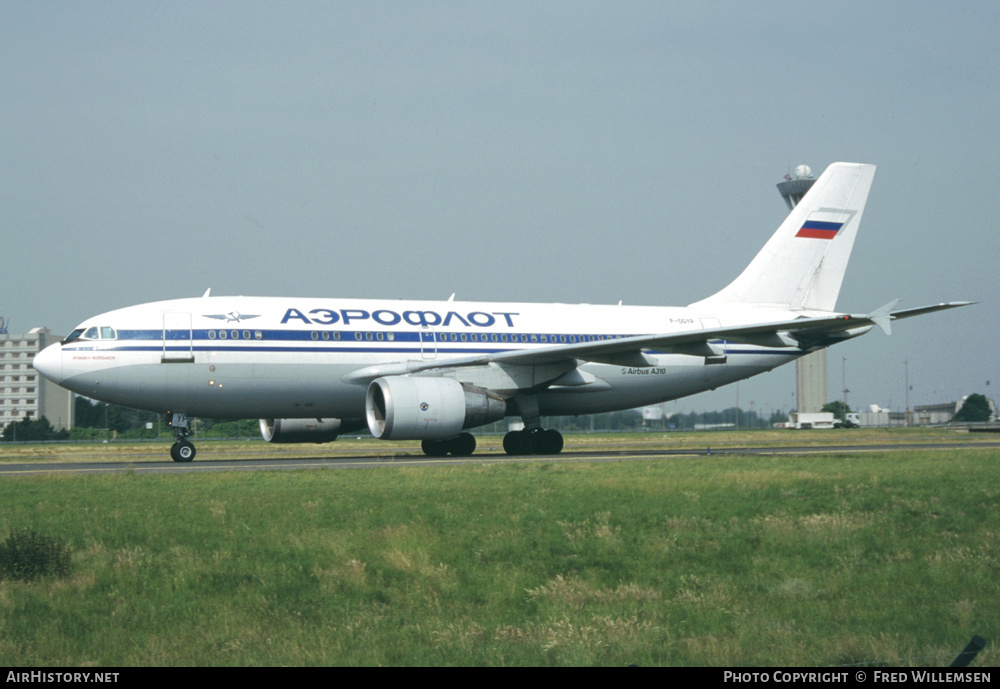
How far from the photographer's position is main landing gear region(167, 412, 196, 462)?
80.9ft

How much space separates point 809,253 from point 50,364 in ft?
73.5

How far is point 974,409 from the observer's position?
374 feet

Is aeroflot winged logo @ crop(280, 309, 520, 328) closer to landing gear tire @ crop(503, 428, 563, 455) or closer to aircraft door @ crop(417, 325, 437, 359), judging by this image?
aircraft door @ crop(417, 325, 437, 359)

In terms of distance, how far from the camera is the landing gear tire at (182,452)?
24594mm

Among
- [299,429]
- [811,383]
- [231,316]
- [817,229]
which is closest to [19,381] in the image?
[811,383]

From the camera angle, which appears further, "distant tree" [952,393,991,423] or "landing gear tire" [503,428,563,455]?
"distant tree" [952,393,991,423]

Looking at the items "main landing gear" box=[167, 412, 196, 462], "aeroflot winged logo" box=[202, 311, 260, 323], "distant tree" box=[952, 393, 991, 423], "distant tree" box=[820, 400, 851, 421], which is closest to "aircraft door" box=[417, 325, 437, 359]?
"aeroflot winged logo" box=[202, 311, 260, 323]

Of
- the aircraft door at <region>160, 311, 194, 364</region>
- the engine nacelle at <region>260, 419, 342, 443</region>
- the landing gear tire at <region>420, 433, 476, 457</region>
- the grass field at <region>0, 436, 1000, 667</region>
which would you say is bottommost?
the grass field at <region>0, 436, 1000, 667</region>

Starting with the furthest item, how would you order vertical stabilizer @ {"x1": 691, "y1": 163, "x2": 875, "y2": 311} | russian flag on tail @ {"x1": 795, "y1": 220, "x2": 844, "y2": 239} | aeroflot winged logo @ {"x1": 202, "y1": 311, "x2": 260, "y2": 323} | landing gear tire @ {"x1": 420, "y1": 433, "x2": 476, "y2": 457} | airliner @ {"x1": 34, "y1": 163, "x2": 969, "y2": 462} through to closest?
1. russian flag on tail @ {"x1": 795, "y1": 220, "x2": 844, "y2": 239}
2. vertical stabilizer @ {"x1": 691, "y1": 163, "x2": 875, "y2": 311}
3. landing gear tire @ {"x1": 420, "y1": 433, "x2": 476, "y2": 457}
4. aeroflot winged logo @ {"x1": 202, "y1": 311, "x2": 260, "y2": 323}
5. airliner @ {"x1": 34, "y1": 163, "x2": 969, "y2": 462}

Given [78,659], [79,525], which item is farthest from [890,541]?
[79,525]

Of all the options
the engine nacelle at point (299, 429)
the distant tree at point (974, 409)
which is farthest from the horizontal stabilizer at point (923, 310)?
the distant tree at point (974, 409)

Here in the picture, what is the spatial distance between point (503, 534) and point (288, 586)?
9.62 feet

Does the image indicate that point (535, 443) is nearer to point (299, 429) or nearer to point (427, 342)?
point (427, 342)

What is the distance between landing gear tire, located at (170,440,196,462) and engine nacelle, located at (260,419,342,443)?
384cm
